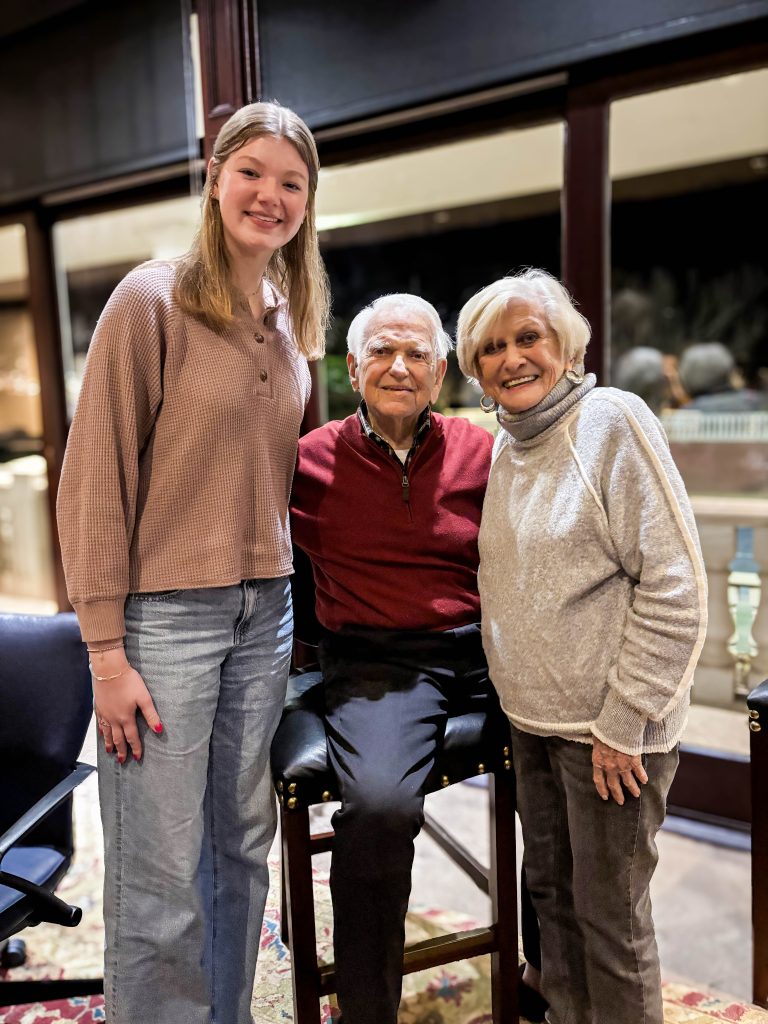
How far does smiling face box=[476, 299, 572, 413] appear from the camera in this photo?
1450mm

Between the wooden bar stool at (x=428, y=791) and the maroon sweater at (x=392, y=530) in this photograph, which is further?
the maroon sweater at (x=392, y=530)

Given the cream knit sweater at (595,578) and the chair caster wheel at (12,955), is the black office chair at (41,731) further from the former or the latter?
the cream knit sweater at (595,578)

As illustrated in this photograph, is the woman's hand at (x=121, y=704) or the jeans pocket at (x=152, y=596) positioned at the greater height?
the jeans pocket at (x=152, y=596)

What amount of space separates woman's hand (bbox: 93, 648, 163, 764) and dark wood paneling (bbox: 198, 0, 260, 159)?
1576 millimetres

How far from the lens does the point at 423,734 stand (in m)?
1.51

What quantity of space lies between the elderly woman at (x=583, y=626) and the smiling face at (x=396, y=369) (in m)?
0.12

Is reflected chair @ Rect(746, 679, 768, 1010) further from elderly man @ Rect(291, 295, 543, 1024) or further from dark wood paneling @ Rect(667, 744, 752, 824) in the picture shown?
dark wood paneling @ Rect(667, 744, 752, 824)

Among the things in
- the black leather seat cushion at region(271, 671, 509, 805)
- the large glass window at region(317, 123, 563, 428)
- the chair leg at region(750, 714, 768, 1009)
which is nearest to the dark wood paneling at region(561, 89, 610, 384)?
the large glass window at region(317, 123, 563, 428)

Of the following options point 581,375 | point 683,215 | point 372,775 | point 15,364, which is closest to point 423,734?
point 372,775

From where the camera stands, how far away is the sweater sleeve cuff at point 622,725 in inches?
52.3

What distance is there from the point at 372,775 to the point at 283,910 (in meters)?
0.87

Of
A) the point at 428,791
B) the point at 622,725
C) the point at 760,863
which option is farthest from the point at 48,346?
the point at 760,863

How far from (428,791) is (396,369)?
80cm

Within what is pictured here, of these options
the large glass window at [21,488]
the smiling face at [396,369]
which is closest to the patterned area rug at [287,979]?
the smiling face at [396,369]
